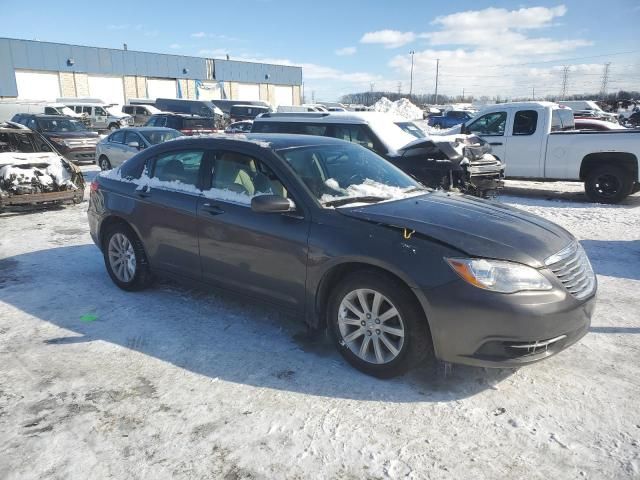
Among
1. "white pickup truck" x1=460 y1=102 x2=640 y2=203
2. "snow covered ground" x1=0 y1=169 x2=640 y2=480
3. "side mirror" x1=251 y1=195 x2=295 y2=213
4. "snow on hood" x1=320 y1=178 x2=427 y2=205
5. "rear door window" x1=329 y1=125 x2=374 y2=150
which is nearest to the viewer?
"snow covered ground" x1=0 y1=169 x2=640 y2=480

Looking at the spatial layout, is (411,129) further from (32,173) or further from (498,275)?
(32,173)

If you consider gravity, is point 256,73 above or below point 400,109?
above

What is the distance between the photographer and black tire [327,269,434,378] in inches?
127

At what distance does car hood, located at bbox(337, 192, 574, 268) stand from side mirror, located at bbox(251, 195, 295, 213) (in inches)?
15.9

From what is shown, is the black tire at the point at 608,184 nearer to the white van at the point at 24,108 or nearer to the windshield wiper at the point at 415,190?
the windshield wiper at the point at 415,190

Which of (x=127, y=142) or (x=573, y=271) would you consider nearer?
(x=573, y=271)

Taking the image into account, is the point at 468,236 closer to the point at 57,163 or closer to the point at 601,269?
the point at 601,269

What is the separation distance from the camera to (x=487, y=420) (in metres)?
3.00

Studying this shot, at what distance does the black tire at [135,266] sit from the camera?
5027 mm

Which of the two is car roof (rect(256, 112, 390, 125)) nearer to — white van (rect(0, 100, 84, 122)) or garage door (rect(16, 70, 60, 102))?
white van (rect(0, 100, 84, 122))

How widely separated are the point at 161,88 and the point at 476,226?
57671 mm

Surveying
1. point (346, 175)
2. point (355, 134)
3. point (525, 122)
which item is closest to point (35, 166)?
point (355, 134)

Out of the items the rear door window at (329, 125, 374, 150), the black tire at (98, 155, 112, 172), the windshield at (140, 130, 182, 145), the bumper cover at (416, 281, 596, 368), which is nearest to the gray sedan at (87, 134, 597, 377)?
the bumper cover at (416, 281, 596, 368)

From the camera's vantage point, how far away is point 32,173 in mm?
9125
